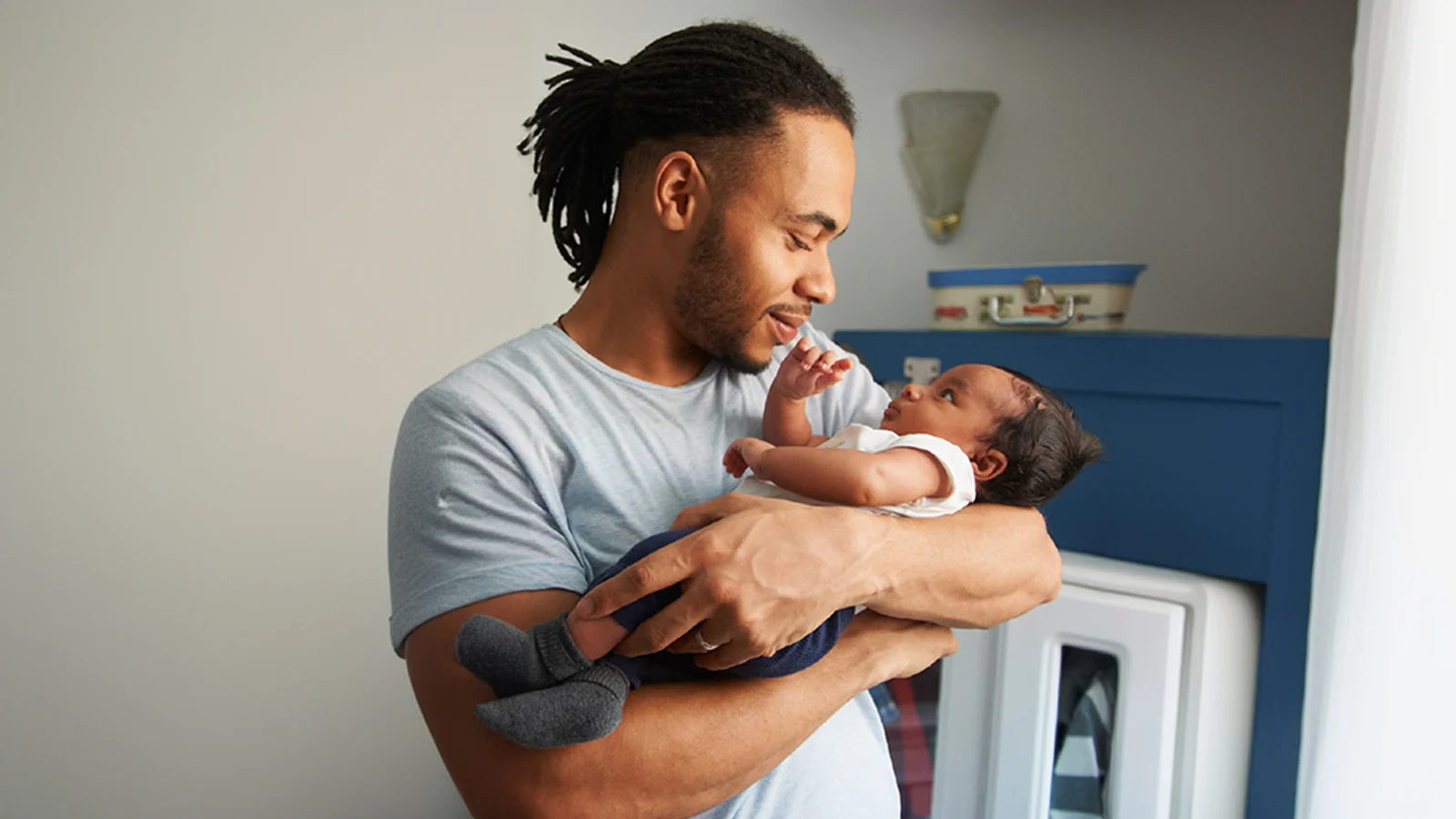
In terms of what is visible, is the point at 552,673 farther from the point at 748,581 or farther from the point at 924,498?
the point at 924,498

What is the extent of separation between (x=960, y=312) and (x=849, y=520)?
4.67 ft

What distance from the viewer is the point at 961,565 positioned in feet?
3.84

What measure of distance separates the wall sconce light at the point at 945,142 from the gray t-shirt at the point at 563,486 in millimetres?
1613

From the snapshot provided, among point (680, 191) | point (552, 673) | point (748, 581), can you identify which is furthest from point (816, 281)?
point (552, 673)

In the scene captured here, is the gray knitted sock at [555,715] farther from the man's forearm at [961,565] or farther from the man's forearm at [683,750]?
the man's forearm at [961,565]

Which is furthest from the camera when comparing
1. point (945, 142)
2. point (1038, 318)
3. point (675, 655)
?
point (945, 142)

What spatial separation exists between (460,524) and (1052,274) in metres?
1.56

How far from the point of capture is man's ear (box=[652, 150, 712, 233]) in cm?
122

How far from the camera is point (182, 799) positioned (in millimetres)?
2240

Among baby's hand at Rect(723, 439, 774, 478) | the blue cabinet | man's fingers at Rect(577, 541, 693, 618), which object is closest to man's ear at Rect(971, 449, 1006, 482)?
baby's hand at Rect(723, 439, 774, 478)

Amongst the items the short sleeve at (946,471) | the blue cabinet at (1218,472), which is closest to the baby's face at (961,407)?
the short sleeve at (946,471)

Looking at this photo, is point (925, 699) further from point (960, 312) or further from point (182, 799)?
point (182, 799)

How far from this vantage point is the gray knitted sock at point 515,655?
0.95m

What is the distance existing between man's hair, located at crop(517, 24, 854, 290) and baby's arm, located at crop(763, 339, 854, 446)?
25cm
